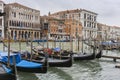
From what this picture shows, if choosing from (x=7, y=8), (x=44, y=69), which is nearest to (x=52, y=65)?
(x=44, y=69)

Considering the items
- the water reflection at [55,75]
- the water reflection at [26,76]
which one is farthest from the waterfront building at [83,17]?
the water reflection at [26,76]

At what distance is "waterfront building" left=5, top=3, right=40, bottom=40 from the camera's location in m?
28.3

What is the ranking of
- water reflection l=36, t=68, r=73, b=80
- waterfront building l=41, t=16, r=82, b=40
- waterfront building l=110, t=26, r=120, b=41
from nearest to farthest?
1. water reflection l=36, t=68, r=73, b=80
2. waterfront building l=41, t=16, r=82, b=40
3. waterfront building l=110, t=26, r=120, b=41

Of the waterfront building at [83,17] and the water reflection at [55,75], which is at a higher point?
the waterfront building at [83,17]

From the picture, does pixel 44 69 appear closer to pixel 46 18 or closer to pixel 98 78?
pixel 98 78

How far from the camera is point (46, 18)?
33531 mm

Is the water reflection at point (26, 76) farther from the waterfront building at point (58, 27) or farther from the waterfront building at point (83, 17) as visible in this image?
the waterfront building at point (83, 17)

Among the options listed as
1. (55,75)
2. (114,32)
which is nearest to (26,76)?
(55,75)

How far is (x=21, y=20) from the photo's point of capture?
30.0 metres

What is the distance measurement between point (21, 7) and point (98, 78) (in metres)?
23.4

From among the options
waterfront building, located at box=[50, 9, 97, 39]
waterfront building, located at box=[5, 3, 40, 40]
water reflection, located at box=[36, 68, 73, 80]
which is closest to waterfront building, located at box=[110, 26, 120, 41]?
waterfront building, located at box=[50, 9, 97, 39]

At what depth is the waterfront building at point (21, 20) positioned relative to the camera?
2833 centimetres

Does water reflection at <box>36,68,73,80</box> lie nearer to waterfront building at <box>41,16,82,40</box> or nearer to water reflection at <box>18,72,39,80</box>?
water reflection at <box>18,72,39,80</box>

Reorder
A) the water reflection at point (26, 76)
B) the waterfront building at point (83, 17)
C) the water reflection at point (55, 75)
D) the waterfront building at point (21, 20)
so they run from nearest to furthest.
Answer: the water reflection at point (26, 76) < the water reflection at point (55, 75) < the waterfront building at point (21, 20) < the waterfront building at point (83, 17)
